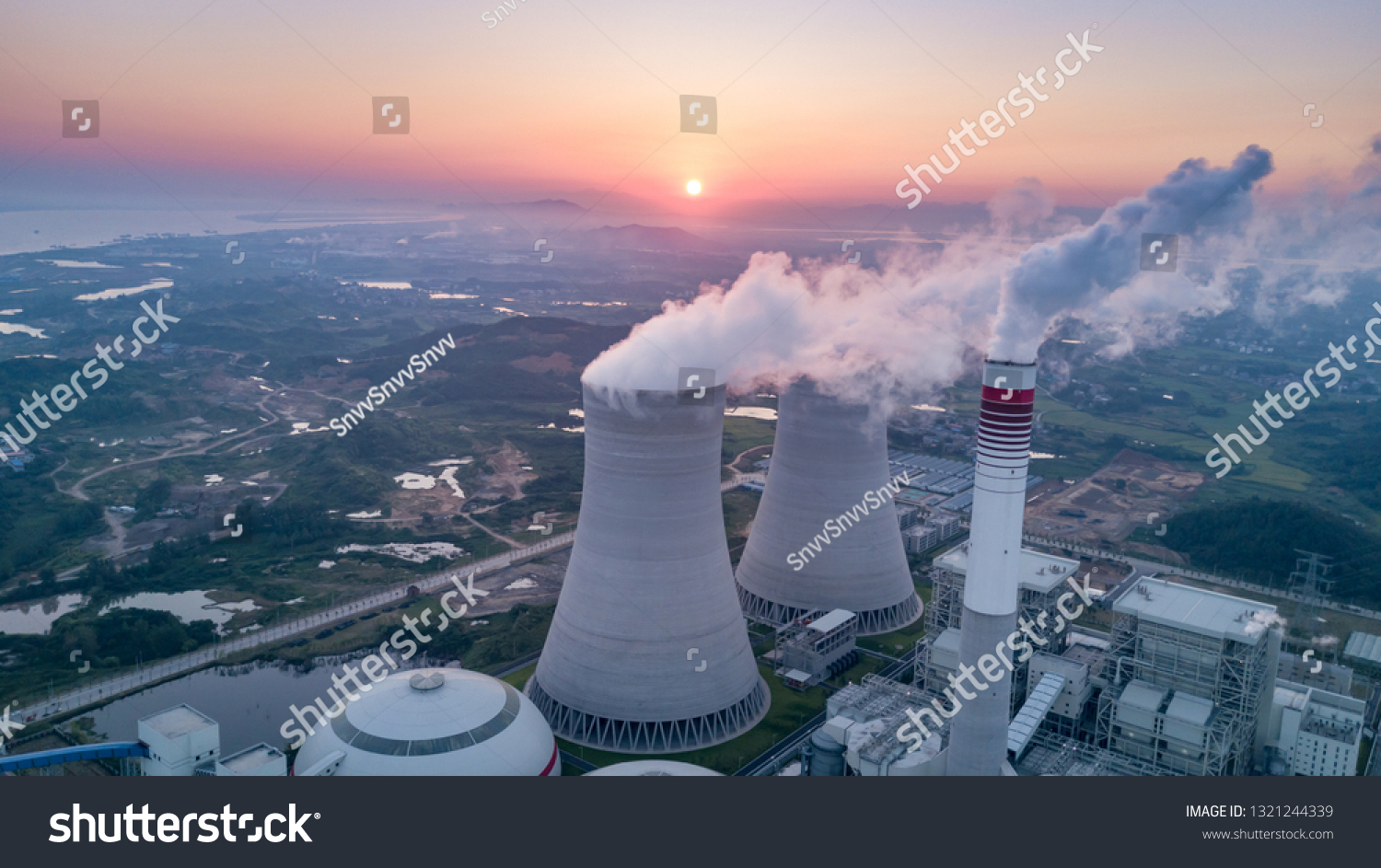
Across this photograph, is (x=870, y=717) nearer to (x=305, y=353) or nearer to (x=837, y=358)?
(x=837, y=358)

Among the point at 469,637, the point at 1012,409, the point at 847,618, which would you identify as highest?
the point at 1012,409

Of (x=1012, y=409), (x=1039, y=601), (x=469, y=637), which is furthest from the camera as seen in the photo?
(x=469, y=637)

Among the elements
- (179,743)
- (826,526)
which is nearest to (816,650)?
(826,526)

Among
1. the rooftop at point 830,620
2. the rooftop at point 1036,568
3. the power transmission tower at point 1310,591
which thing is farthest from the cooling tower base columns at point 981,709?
the power transmission tower at point 1310,591

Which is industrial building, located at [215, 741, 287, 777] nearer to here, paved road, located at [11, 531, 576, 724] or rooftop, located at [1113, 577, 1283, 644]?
paved road, located at [11, 531, 576, 724]

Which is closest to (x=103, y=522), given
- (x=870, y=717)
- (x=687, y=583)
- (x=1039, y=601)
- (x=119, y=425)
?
(x=119, y=425)

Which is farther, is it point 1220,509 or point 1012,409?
point 1220,509

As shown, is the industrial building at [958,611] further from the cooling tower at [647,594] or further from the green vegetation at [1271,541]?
the green vegetation at [1271,541]
